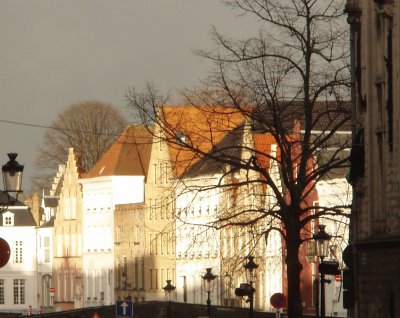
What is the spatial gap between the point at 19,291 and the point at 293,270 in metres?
94.5

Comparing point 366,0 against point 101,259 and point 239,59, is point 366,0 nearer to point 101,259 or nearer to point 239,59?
point 239,59

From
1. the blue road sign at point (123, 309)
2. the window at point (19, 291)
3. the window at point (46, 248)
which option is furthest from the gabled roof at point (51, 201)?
the blue road sign at point (123, 309)

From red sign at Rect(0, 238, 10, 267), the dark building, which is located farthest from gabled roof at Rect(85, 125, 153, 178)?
red sign at Rect(0, 238, 10, 267)

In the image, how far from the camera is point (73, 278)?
425 feet

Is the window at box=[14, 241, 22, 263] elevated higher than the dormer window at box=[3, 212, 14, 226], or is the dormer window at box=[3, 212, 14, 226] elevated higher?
the dormer window at box=[3, 212, 14, 226]

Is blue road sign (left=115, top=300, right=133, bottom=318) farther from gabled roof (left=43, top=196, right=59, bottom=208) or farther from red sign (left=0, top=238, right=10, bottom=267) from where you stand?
gabled roof (left=43, top=196, right=59, bottom=208)

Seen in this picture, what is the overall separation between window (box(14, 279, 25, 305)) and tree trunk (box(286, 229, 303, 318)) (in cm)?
9304

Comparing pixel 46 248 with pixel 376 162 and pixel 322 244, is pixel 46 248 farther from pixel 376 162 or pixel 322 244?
pixel 376 162

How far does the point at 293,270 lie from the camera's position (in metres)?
45.2

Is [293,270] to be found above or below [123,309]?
above

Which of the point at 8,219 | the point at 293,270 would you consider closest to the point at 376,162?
the point at 293,270

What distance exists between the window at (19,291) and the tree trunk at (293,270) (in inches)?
3663

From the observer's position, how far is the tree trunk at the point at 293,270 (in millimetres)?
44625

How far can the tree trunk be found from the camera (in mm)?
44625
